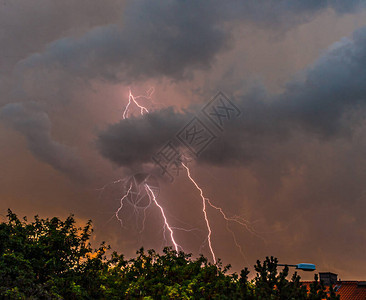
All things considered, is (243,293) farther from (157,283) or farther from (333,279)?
(333,279)

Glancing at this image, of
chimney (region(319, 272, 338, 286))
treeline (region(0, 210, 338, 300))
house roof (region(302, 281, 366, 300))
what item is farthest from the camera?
chimney (region(319, 272, 338, 286))

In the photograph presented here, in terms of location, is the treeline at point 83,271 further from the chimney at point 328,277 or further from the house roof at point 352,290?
the chimney at point 328,277

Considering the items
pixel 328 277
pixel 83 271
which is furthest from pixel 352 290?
pixel 83 271

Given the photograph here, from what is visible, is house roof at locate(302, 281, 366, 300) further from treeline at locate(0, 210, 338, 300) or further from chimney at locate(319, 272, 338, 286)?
treeline at locate(0, 210, 338, 300)

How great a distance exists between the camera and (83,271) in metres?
21.6

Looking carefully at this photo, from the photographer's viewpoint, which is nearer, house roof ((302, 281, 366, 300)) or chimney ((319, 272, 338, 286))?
house roof ((302, 281, 366, 300))

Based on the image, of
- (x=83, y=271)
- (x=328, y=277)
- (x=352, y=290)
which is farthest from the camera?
(x=328, y=277)

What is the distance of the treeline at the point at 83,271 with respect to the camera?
58.4 ft

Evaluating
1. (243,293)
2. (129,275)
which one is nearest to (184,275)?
(129,275)

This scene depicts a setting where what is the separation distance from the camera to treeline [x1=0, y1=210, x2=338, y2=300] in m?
17.8

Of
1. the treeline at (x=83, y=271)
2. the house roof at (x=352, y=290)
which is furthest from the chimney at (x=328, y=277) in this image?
the treeline at (x=83, y=271)

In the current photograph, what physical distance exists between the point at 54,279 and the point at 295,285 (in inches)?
488

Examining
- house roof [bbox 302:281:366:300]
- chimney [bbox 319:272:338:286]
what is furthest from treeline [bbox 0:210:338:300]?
chimney [bbox 319:272:338:286]

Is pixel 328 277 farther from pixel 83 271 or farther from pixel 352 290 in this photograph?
pixel 83 271
